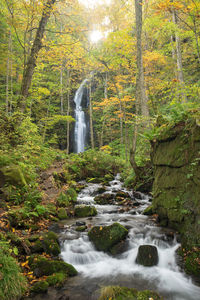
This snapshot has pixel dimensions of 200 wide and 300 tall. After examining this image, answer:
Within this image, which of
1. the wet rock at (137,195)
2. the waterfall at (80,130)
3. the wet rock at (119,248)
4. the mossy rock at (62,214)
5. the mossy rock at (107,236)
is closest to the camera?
the wet rock at (119,248)

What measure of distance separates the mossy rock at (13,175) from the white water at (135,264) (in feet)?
6.92

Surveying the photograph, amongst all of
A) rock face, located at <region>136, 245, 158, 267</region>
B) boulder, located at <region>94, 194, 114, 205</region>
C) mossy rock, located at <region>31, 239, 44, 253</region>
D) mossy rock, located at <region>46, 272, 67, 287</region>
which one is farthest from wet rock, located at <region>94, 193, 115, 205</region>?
mossy rock, located at <region>46, 272, 67, 287</region>

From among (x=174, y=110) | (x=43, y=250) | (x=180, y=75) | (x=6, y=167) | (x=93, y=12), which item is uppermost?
(x=93, y=12)

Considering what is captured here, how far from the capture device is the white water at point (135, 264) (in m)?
3.64

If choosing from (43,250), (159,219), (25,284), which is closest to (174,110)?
(159,219)

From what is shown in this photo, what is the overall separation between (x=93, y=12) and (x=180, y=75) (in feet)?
37.4

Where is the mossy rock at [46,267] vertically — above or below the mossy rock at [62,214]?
above

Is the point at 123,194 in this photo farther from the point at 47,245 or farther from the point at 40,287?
the point at 40,287

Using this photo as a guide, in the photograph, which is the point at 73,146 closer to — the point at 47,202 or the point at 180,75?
the point at 180,75

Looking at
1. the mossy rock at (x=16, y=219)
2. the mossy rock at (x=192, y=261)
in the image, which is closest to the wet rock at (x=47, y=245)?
the mossy rock at (x=16, y=219)

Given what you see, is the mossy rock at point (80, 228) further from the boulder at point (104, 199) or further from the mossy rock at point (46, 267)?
the boulder at point (104, 199)

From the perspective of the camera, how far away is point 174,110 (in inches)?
216

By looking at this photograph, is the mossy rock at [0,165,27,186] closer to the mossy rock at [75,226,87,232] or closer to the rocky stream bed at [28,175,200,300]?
the rocky stream bed at [28,175,200,300]

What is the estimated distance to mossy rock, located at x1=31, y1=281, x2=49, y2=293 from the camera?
321cm
